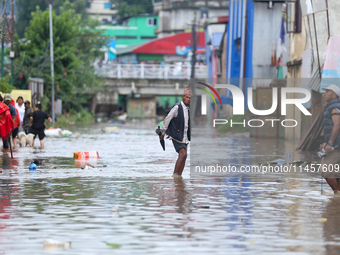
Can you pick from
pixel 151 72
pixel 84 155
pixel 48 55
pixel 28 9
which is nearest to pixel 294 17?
pixel 84 155

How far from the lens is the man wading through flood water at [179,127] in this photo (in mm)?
12703

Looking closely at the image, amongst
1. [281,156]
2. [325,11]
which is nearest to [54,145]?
[281,156]

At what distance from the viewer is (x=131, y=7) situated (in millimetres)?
87875

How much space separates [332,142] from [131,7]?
79.7 m

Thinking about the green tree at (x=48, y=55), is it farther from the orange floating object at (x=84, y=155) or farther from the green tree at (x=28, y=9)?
the green tree at (x=28, y=9)

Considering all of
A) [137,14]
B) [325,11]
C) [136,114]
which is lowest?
[136,114]

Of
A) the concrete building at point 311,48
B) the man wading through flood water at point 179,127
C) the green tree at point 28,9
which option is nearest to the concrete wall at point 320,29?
the concrete building at point 311,48

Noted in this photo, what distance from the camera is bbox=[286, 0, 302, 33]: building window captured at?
2309cm

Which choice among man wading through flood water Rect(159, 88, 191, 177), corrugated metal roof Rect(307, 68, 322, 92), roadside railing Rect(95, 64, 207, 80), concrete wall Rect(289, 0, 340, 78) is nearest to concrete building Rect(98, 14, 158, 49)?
roadside railing Rect(95, 64, 207, 80)

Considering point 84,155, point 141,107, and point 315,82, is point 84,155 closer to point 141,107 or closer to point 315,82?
point 315,82

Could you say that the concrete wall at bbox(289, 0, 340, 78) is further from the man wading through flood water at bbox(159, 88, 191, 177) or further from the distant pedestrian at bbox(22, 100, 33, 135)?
the distant pedestrian at bbox(22, 100, 33, 135)

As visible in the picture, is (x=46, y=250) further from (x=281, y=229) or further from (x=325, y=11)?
(x=325, y=11)

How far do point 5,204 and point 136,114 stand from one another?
47.9 metres

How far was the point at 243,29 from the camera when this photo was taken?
3216 centimetres
